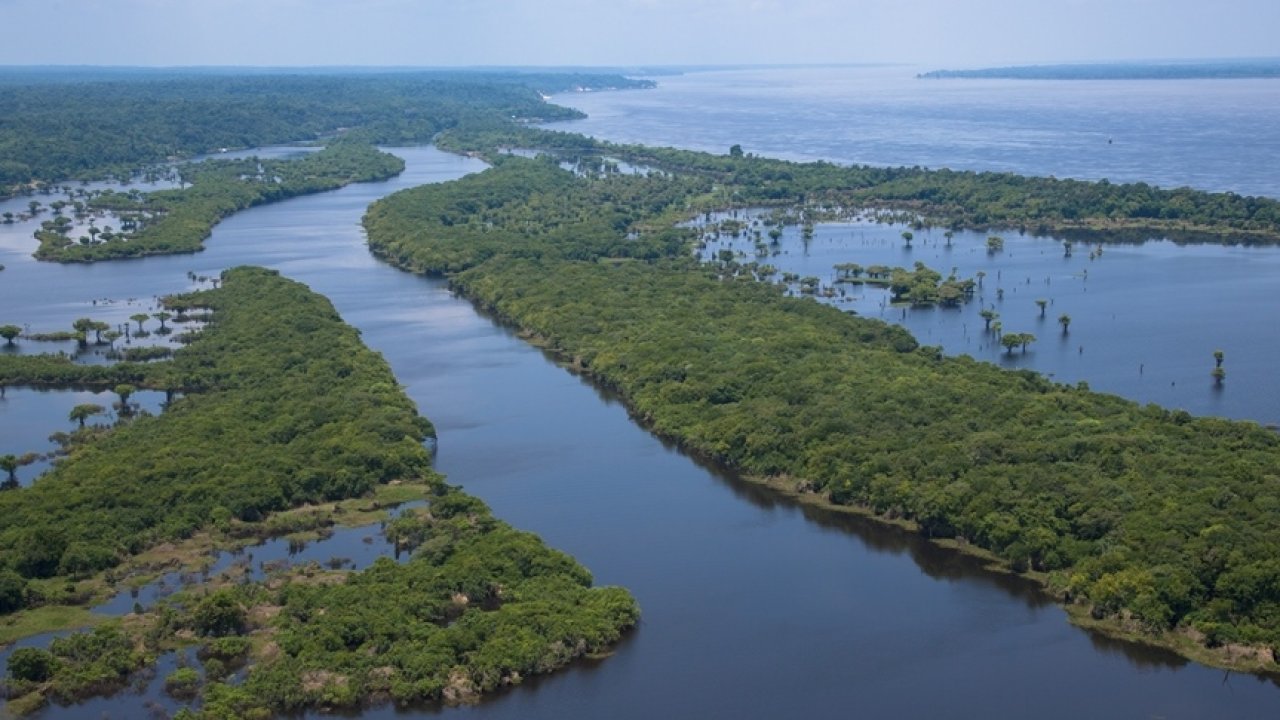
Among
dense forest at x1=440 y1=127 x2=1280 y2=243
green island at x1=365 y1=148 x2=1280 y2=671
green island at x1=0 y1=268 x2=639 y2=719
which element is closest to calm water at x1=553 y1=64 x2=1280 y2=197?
dense forest at x1=440 y1=127 x2=1280 y2=243

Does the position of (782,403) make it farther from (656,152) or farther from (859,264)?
(656,152)

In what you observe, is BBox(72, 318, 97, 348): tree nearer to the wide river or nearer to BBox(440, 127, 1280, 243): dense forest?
the wide river

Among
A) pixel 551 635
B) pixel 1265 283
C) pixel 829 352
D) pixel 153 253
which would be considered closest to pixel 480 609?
pixel 551 635

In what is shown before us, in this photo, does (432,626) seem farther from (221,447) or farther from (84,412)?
(84,412)

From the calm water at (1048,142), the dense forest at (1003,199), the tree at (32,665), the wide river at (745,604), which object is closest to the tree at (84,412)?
the wide river at (745,604)

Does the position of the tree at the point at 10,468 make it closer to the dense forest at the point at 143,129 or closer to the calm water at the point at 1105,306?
the calm water at the point at 1105,306

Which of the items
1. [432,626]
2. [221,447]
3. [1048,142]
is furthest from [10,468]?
[1048,142]
